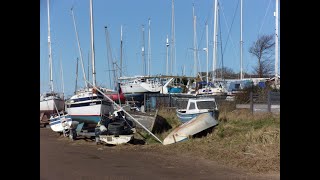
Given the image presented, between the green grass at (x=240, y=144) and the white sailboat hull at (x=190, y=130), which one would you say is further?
the white sailboat hull at (x=190, y=130)

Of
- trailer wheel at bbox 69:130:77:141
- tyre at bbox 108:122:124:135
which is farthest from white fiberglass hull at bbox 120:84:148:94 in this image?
tyre at bbox 108:122:124:135

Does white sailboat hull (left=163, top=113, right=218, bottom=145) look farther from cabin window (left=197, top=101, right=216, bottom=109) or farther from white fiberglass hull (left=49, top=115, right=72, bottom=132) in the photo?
white fiberglass hull (left=49, top=115, right=72, bottom=132)

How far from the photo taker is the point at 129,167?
51.0 ft

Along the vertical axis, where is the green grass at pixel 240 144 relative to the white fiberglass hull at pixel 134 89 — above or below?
below

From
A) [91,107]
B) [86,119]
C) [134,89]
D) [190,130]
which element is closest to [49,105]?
[134,89]

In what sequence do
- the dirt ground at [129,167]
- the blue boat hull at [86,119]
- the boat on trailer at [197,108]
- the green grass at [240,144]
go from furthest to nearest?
the blue boat hull at [86,119] < the boat on trailer at [197,108] < the green grass at [240,144] < the dirt ground at [129,167]

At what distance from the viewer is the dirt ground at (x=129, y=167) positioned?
13.2 metres

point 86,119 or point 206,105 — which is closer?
point 206,105

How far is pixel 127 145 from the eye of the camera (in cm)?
2286

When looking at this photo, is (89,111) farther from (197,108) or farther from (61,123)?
(197,108)

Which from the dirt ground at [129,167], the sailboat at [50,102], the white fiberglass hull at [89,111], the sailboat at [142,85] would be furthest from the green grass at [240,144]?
the sailboat at [142,85]

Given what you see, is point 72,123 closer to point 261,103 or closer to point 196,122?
point 196,122

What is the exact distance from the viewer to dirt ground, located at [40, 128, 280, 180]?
13.2 metres

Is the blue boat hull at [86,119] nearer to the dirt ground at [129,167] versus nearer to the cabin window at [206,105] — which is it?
the cabin window at [206,105]
